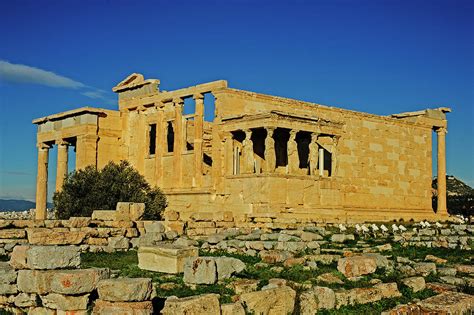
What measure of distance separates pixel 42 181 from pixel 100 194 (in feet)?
33.2

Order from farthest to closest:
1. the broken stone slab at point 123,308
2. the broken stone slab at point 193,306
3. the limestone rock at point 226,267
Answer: the limestone rock at point 226,267 < the broken stone slab at point 193,306 < the broken stone slab at point 123,308

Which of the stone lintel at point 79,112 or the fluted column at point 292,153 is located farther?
the stone lintel at point 79,112

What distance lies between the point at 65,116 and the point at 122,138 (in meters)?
3.34

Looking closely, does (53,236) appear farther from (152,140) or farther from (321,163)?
(152,140)

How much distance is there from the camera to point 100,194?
93.7 feet

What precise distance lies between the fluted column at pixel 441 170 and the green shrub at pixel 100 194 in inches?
662

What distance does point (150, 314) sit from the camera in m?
8.11

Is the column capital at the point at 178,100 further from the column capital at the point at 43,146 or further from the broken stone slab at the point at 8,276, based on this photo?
the broken stone slab at the point at 8,276

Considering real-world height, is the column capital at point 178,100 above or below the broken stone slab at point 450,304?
above

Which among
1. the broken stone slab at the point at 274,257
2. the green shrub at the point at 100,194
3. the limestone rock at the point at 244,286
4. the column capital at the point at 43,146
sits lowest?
the limestone rock at the point at 244,286

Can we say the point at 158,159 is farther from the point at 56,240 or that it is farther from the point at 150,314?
the point at 150,314

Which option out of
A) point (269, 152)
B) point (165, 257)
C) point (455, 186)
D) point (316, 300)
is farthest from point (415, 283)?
point (455, 186)

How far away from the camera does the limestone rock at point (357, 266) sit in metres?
12.2

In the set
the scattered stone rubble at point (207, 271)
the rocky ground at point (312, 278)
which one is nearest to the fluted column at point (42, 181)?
the scattered stone rubble at point (207, 271)
